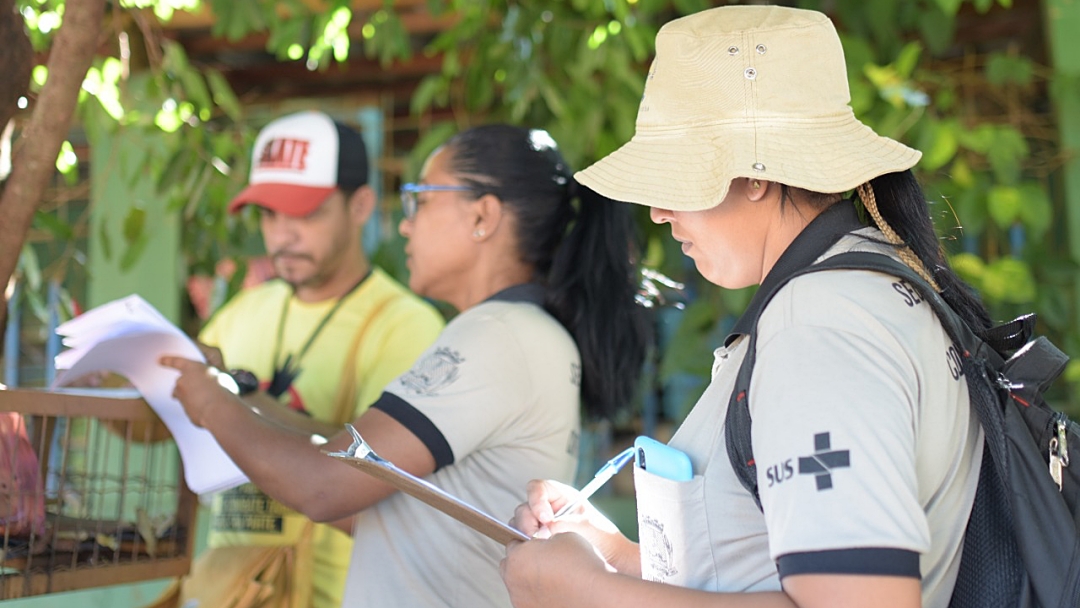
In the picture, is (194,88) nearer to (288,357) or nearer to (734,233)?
(288,357)

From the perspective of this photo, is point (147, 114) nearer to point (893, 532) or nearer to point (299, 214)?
point (299, 214)

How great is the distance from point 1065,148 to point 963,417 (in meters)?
2.61

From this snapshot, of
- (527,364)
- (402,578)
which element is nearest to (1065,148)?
(527,364)

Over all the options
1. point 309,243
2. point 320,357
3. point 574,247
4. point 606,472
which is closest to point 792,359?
point 606,472

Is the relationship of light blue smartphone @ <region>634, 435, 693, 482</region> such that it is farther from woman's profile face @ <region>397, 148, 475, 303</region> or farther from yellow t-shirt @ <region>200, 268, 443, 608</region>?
yellow t-shirt @ <region>200, 268, 443, 608</region>

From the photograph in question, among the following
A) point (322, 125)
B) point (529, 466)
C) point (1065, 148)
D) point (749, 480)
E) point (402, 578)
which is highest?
point (1065, 148)

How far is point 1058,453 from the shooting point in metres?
1.09

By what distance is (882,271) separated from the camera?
1.07 m

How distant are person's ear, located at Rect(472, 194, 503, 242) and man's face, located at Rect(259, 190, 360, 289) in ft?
2.47

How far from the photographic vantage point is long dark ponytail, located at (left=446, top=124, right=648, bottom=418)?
2.01m

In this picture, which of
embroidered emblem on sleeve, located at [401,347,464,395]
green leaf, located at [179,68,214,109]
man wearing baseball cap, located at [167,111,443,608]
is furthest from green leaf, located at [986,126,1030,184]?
green leaf, located at [179,68,214,109]

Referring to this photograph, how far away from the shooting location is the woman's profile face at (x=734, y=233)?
1.18 metres

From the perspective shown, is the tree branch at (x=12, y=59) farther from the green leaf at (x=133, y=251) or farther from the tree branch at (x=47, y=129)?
the green leaf at (x=133, y=251)

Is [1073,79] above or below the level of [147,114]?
above
